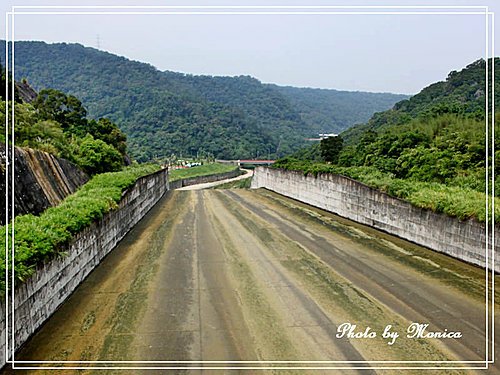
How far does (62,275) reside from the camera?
9.30 meters

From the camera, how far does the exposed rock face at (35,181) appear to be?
37.8ft

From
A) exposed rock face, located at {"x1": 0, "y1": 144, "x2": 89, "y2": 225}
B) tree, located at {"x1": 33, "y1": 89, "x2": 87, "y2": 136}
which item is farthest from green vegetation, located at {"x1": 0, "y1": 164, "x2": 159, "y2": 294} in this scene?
tree, located at {"x1": 33, "y1": 89, "x2": 87, "y2": 136}

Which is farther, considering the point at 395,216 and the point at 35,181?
the point at 395,216

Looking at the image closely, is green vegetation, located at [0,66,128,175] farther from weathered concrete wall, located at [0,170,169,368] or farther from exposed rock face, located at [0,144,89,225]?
weathered concrete wall, located at [0,170,169,368]

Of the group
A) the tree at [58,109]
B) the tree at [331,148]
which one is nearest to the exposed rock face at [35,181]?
the tree at [58,109]

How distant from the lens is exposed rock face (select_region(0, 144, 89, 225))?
454 inches

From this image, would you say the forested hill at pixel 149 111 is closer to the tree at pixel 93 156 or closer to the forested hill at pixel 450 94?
the forested hill at pixel 450 94

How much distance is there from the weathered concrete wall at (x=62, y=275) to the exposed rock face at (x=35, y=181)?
1.74 metres

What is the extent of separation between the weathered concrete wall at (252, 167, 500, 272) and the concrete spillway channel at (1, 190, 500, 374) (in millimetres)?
413

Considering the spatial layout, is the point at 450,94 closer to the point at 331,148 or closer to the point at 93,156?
the point at 331,148

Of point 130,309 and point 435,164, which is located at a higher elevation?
point 435,164

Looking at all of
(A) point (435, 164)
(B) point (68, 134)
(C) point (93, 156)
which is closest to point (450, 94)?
(A) point (435, 164)

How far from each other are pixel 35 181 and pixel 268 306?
7868mm

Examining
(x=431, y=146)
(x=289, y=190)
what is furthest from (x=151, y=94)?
(x=431, y=146)
